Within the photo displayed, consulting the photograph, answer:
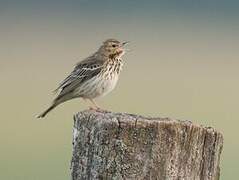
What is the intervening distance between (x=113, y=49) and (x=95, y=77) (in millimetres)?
416

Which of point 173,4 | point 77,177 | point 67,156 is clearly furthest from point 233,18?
point 77,177

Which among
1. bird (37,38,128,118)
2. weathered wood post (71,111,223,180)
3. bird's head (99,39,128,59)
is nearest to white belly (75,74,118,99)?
bird (37,38,128,118)

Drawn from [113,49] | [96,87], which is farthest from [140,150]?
[113,49]

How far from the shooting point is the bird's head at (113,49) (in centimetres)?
1174

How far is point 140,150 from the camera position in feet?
Result: 20.5

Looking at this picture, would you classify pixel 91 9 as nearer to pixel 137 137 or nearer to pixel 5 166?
pixel 5 166

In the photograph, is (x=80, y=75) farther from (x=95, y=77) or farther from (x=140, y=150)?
(x=140, y=150)

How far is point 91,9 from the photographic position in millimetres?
47219

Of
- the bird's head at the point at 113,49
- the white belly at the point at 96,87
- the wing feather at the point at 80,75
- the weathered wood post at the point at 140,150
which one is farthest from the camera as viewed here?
the bird's head at the point at 113,49

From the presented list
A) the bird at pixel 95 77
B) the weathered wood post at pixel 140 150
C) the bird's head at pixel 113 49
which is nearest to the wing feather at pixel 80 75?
the bird at pixel 95 77

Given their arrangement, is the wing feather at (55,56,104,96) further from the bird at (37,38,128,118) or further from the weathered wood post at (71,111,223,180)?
the weathered wood post at (71,111,223,180)

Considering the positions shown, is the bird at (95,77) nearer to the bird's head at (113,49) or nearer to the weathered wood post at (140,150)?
the bird's head at (113,49)

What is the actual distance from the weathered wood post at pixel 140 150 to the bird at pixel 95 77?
16.9 feet

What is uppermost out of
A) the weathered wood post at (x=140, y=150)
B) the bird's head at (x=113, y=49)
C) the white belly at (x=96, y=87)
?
the bird's head at (x=113, y=49)
